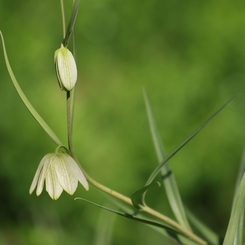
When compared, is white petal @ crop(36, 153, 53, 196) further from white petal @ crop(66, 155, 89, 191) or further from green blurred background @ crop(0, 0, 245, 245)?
green blurred background @ crop(0, 0, 245, 245)

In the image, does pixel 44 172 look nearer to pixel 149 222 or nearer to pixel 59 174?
pixel 59 174

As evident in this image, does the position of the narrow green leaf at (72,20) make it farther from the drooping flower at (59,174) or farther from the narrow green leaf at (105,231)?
the narrow green leaf at (105,231)

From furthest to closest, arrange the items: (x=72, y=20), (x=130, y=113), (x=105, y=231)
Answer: (x=130, y=113)
(x=105, y=231)
(x=72, y=20)

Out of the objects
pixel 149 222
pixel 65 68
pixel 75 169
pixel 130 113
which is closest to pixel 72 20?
pixel 65 68

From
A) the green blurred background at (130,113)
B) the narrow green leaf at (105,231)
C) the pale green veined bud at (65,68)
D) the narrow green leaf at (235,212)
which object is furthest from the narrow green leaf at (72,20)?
the green blurred background at (130,113)

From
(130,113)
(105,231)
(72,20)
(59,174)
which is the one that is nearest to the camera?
(72,20)

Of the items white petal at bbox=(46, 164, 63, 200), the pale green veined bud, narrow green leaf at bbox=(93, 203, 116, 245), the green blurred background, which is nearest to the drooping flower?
white petal at bbox=(46, 164, 63, 200)

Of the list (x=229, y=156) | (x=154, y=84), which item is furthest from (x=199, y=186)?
(x=154, y=84)
